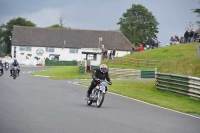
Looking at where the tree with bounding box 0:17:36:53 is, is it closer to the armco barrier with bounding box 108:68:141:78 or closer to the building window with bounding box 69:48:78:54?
the building window with bounding box 69:48:78:54

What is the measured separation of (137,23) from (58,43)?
65.5 ft

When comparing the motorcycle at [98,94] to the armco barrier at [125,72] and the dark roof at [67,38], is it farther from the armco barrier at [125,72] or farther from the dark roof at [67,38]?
the dark roof at [67,38]

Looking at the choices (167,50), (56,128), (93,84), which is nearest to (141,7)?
(167,50)

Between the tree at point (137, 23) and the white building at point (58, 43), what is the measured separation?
640 cm

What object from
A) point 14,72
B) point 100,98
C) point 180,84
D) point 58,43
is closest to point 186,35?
point 14,72

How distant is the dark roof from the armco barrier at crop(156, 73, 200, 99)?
76482mm

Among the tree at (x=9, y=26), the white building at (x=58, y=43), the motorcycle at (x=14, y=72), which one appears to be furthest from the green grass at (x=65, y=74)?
the tree at (x=9, y=26)

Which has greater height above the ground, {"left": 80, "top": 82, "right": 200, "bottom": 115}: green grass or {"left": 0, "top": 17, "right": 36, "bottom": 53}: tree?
{"left": 0, "top": 17, "right": 36, "bottom": 53}: tree

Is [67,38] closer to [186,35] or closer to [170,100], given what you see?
[186,35]

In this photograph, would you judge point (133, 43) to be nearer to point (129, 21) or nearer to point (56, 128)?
point (129, 21)

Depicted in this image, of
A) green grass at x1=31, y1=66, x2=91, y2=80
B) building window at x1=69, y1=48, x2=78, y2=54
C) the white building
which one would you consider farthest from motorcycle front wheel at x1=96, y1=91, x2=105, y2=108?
building window at x1=69, y1=48, x2=78, y2=54

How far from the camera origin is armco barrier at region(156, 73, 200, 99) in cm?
2546

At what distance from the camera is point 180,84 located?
27.5 m

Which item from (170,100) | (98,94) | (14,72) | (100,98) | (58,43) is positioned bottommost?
(170,100)
